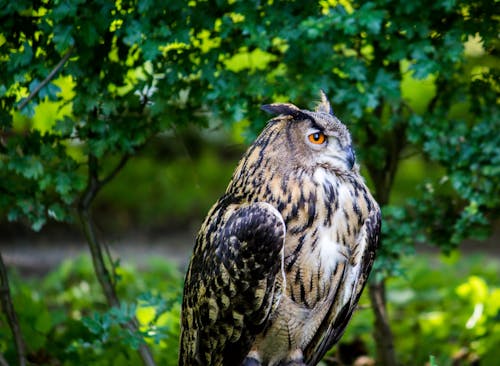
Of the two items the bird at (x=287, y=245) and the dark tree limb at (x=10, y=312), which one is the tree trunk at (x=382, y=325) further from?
the dark tree limb at (x=10, y=312)

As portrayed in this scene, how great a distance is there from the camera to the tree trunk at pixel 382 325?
468cm

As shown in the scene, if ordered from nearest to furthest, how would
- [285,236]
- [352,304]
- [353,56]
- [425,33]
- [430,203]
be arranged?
[285,236]
[352,304]
[425,33]
[353,56]
[430,203]

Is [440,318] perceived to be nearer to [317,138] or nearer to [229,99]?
[229,99]

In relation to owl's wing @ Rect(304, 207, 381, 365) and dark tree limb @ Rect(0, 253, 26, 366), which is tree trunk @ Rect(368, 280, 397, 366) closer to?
owl's wing @ Rect(304, 207, 381, 365)

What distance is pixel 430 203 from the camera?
439 cm

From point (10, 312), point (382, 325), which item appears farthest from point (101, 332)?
point (382, 325)

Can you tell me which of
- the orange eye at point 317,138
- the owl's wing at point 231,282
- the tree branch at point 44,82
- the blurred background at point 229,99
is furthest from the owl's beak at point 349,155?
the tree branch at point 44,82

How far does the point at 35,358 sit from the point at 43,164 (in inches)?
52.2

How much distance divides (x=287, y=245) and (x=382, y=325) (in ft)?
5.70

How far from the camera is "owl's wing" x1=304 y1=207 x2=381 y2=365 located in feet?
11.0

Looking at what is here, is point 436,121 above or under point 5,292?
above

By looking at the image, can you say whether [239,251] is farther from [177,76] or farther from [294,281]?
[177,76]

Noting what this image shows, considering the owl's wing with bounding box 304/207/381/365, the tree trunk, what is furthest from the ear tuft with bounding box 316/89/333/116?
the tree trunk

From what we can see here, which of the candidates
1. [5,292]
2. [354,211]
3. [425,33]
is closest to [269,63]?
[425,33]
